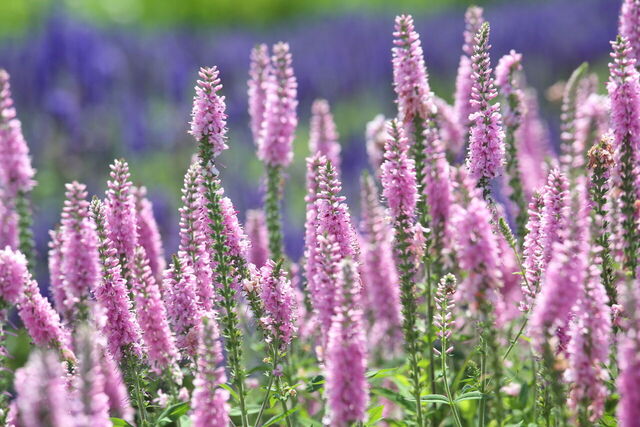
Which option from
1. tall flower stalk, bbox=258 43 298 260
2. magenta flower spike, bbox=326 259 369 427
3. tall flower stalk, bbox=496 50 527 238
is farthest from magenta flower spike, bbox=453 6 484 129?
magenta flower spike, bbox=326 259 369 427

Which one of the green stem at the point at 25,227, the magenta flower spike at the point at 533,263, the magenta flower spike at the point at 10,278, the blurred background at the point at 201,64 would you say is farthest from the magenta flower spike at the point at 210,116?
the blurred background at the point at 201,64

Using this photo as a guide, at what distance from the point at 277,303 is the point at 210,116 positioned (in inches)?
46.5

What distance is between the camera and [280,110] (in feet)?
20.0

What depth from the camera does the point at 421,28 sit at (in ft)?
99.7

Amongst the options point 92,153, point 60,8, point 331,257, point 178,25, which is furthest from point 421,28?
point 331,257

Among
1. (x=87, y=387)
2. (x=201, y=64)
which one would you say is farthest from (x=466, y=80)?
(x=201, y=64)

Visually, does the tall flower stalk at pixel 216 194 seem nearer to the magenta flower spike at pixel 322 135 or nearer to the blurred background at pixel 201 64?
the magenta flower spike at pixel 322 135

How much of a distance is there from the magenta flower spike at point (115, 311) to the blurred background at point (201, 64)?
468cm

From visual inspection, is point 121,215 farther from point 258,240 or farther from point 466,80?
point 466,80

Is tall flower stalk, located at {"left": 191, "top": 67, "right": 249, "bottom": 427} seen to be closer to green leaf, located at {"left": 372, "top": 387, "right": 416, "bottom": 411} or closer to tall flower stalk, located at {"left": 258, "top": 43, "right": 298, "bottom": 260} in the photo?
tall flower stalk, located at {"left": 258, "top": 43, "right": 298, "bottom": 260}

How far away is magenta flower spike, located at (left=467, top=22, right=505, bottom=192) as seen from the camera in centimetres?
492

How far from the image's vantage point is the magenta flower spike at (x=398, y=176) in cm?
457

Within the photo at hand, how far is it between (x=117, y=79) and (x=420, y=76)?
15935 mm

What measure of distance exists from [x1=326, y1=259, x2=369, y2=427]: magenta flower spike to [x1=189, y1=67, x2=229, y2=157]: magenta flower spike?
1.65m
